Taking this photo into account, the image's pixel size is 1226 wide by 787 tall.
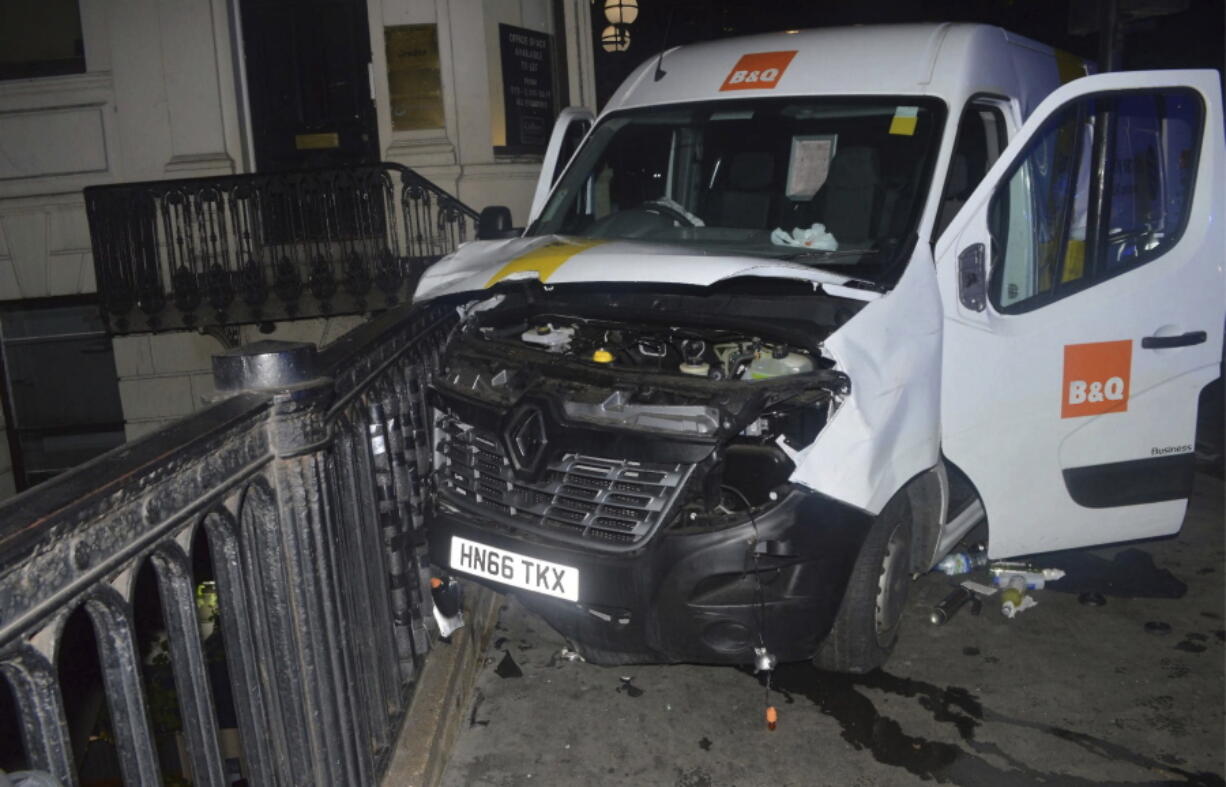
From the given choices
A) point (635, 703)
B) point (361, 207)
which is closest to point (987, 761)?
point (635, 703)

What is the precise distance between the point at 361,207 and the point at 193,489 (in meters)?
9.60

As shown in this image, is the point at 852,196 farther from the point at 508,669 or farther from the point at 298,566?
the point at 298,566

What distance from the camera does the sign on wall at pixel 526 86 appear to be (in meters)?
12.3

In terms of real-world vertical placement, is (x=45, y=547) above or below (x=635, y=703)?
above

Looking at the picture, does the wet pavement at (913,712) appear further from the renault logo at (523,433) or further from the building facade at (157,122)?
the building facade at (157,122)

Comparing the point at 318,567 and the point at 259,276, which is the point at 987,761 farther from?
the point at 259,276

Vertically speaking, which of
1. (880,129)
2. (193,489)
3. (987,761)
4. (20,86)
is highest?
(20,86)

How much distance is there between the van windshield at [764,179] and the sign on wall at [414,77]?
305 inches

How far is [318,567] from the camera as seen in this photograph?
96.1 inches

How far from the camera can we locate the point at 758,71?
456 centimetres

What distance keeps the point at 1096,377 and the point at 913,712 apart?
157 cm

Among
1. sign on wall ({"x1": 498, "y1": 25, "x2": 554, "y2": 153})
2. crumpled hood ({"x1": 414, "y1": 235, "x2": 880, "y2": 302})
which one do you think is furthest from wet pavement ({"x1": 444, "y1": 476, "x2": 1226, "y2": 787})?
sign on wall ({"x1": 498, "y1": 25, "x2": 554, "y2": 153})

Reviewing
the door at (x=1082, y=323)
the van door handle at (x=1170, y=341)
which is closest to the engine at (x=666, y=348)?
the door at (x=1082, y=323)

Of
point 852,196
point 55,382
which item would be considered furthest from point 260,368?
point 55,382
